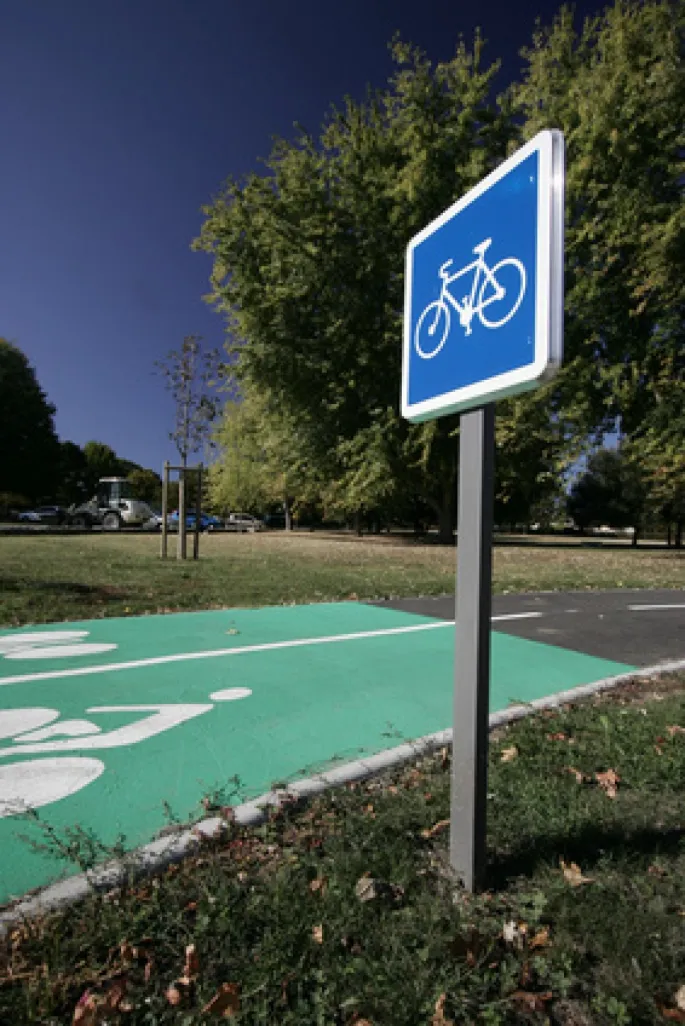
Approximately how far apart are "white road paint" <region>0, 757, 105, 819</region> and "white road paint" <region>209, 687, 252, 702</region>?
1.09m

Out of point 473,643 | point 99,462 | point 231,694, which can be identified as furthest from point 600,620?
point 99,462

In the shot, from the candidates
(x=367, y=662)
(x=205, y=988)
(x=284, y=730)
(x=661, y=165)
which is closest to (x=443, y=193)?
(x=661, y=165)

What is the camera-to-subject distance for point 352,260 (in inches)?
862

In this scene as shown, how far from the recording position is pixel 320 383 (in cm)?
2405

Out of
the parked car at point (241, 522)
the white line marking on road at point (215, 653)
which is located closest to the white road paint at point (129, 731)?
the white line marking on road at point (215, 653)

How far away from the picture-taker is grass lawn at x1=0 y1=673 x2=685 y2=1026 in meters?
1.56

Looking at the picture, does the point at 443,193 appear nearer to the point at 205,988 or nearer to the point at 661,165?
the point at 661,165

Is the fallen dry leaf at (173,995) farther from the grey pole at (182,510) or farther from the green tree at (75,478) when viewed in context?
the green tree at (75,478)

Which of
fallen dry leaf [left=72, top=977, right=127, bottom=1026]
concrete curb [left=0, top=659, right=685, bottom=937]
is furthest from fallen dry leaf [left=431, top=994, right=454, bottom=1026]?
concrete curb [left=0, top=659, right=685, bottom=937]

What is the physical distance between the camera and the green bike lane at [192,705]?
2635 millimetres

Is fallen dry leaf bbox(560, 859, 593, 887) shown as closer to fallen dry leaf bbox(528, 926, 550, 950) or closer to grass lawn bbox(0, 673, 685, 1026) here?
grass lawn bbox(0, 673, 685, 1026)

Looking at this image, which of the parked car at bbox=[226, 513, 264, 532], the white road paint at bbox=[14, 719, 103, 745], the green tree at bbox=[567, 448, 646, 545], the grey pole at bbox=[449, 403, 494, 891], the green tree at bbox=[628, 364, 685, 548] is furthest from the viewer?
the parked car at bbox=[226, 513, 264, 532]

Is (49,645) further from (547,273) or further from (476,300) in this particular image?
(547,273)

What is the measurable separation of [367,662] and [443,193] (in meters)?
20.9
